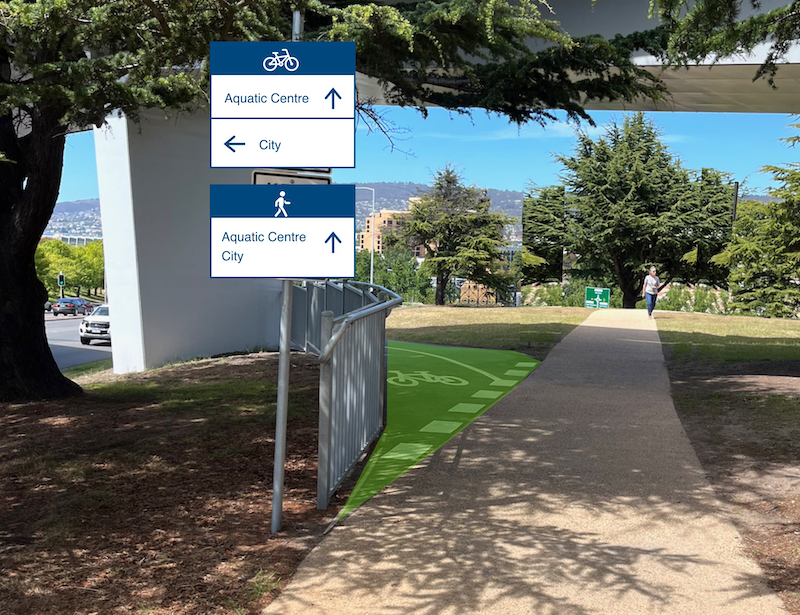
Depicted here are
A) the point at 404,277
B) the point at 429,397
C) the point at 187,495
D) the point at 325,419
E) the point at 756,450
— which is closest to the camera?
the point at 325,419

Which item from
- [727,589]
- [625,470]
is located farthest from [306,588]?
[625,470]

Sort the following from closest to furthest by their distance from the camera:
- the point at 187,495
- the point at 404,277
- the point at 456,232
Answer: the point at 187,495
the point at 404,277
the point at 456,232

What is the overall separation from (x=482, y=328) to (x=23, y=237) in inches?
517

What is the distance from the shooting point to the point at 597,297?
3694 centimetres

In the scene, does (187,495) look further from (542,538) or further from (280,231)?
(542,538)

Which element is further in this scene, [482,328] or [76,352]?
[76,352]

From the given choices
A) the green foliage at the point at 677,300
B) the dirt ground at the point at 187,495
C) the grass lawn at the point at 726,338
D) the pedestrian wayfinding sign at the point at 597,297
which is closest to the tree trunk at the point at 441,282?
the grass lawn at the point at 726,338

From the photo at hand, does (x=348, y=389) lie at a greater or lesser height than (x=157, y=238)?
lesser

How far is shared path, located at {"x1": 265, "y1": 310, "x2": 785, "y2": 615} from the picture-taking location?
4.11 m

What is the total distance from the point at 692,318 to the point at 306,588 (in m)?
27.5

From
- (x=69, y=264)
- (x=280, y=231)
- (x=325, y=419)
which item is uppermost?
(x=280, y=231)

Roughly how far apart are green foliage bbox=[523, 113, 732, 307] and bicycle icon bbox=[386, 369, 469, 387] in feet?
78.7

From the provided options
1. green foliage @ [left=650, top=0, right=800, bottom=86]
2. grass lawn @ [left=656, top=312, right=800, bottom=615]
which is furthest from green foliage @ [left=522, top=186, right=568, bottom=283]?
green foliage @ [left=650, top=0, right=800, bottom=86]

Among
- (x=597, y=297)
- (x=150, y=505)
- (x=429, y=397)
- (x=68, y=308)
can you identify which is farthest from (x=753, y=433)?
(x=68, y=308)
